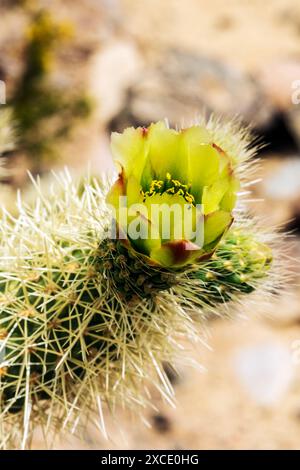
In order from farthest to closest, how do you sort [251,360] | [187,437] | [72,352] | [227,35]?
[227,35] → [251,360] → [187,437] → [72,352]

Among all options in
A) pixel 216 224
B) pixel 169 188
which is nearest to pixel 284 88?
pixel 169 188

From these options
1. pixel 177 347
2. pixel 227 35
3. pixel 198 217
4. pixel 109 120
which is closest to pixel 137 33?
pixel 227 35

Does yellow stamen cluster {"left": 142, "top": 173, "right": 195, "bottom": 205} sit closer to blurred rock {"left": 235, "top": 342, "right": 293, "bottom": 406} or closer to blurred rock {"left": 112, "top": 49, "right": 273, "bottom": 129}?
blurred rock {"left": 235, "top": 342, "right": 293, "bottom": 406}

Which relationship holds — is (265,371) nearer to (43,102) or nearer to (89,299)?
(43,102)

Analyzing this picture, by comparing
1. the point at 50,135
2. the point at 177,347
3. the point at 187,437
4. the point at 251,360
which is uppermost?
the point at 50,135

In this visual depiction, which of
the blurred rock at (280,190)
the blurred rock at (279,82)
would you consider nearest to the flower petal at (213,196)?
the blurred rock at (280,190)

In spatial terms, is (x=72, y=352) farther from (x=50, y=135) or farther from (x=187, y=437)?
(x=50, y=135)
